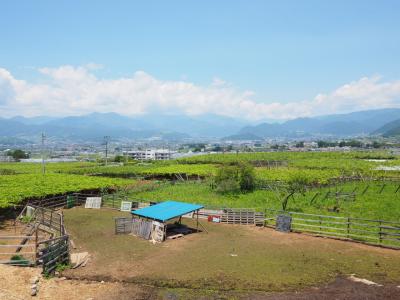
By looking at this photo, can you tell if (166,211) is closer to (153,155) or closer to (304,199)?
(304,199)

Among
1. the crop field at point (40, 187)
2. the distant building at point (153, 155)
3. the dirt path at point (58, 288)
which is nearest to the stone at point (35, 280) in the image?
the dirt path at point (58, 288)

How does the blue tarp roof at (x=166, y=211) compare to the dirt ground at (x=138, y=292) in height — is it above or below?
above

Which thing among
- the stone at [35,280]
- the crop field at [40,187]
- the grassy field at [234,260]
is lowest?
the grassy field at [234,260]

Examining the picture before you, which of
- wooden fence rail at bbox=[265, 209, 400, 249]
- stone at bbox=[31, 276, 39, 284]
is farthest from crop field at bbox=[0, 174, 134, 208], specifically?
wooden fence rail at bbox=[265, 209, 400, 249]

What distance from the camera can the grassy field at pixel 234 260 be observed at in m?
16.5

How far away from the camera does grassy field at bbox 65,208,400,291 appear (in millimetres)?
16469

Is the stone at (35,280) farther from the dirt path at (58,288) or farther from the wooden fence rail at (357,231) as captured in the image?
the wooden fence rail at (357,231)

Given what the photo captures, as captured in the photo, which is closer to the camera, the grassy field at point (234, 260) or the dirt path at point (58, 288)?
the dirt path at point (58, 288)

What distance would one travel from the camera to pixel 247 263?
18.8 m

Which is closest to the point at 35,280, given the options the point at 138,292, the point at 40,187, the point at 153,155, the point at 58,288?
the point at 58,288

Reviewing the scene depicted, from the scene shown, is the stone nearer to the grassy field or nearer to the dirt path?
the dirt path

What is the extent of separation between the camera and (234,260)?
1925cm

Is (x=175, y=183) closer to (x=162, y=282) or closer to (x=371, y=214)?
(x=371, y=214)

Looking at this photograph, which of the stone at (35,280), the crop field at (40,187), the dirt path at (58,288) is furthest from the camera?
the crop field at (40,187)
